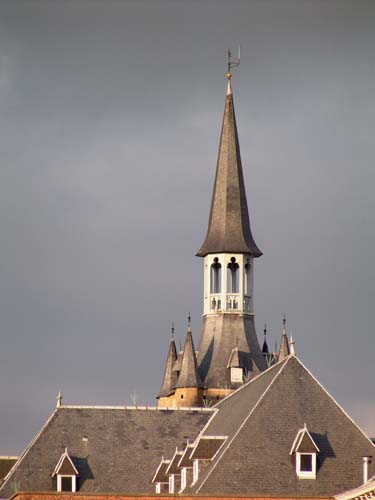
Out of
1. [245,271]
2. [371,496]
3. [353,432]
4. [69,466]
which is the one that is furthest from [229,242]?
[371,496]

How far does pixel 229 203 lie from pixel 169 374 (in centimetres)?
1329

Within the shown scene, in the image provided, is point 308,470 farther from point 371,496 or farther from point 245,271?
point 245,271

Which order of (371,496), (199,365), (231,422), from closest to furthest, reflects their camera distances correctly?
(371,496) → (231,422) → (199,365)

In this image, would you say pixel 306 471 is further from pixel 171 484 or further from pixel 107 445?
pixel 107 445

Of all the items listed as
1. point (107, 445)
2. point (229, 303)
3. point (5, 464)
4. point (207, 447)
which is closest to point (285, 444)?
point (207, 447)

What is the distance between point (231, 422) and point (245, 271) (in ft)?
137

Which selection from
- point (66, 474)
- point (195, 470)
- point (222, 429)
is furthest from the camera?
point (66, 474)

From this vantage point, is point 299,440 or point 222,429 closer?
point 299,440

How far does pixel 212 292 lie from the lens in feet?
456

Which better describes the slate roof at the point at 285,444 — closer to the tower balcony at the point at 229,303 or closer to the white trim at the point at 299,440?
the white trim at the point at 299,440

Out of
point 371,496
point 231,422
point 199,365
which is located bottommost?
point 371,496

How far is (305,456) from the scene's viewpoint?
89688mm

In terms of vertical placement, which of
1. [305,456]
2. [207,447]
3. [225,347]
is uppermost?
[225,347]

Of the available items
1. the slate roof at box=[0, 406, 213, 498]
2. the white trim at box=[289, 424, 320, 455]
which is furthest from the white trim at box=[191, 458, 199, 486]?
the slate roof at box=[0, 406, 213, 498]
